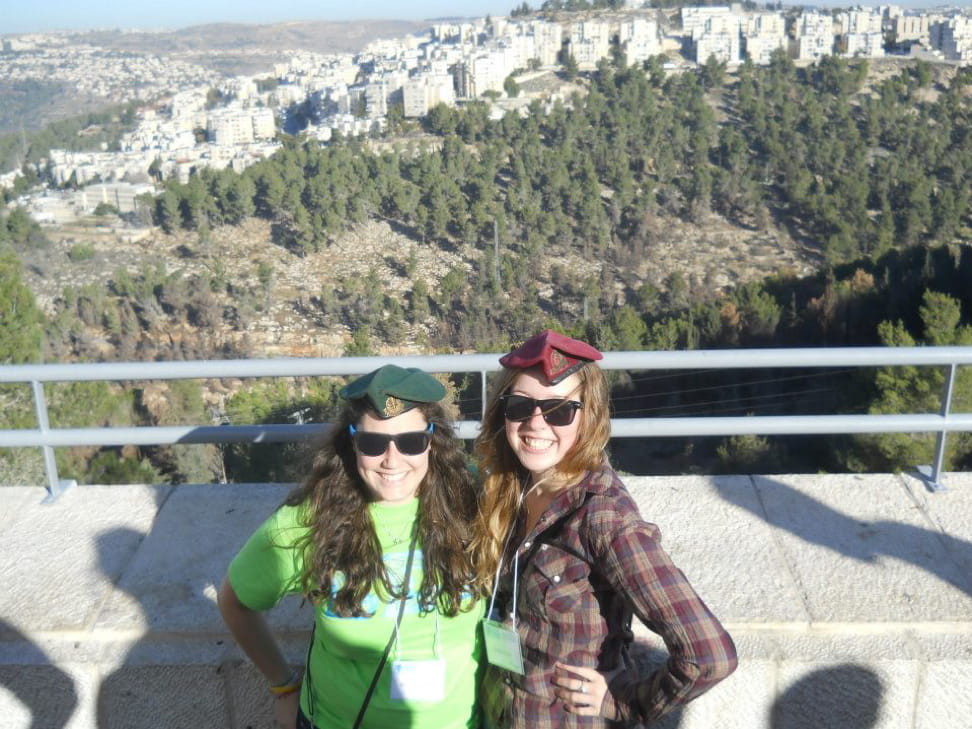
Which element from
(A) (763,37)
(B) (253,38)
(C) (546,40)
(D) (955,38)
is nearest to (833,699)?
(D) (955,38)

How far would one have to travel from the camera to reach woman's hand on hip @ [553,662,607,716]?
1420 mm

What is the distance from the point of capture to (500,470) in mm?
1591

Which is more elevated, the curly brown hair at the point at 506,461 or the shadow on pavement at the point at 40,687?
the curly brown hair at the point at 506,461

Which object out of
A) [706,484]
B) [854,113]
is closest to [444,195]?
[854,113]

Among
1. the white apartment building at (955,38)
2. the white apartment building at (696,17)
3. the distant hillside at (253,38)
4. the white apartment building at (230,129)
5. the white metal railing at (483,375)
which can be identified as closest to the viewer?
the white metal railing at (483,375)

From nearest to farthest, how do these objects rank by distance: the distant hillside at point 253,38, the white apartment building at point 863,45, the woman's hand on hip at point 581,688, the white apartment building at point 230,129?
the woman's hand on hip at point 581,688 → the white apartment building at point 863,45 → the white apartment building at point 230,129 → the distant hillside at point 253,38

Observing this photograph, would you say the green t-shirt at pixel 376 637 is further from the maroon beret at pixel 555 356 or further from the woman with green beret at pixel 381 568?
the maroon beret at pixel 555 356

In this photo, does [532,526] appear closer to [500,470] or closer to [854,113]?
[500,470]

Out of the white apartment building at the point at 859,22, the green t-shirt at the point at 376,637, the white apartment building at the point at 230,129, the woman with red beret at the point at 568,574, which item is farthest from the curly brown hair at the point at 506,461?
the white apartment building at the point at 859,22

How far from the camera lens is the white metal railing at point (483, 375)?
8.14 ft

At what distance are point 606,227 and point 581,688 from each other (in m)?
45.7

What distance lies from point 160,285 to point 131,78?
6285 cm

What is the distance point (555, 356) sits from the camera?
1.50 metres

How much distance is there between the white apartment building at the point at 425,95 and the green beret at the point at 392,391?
65923 mm
